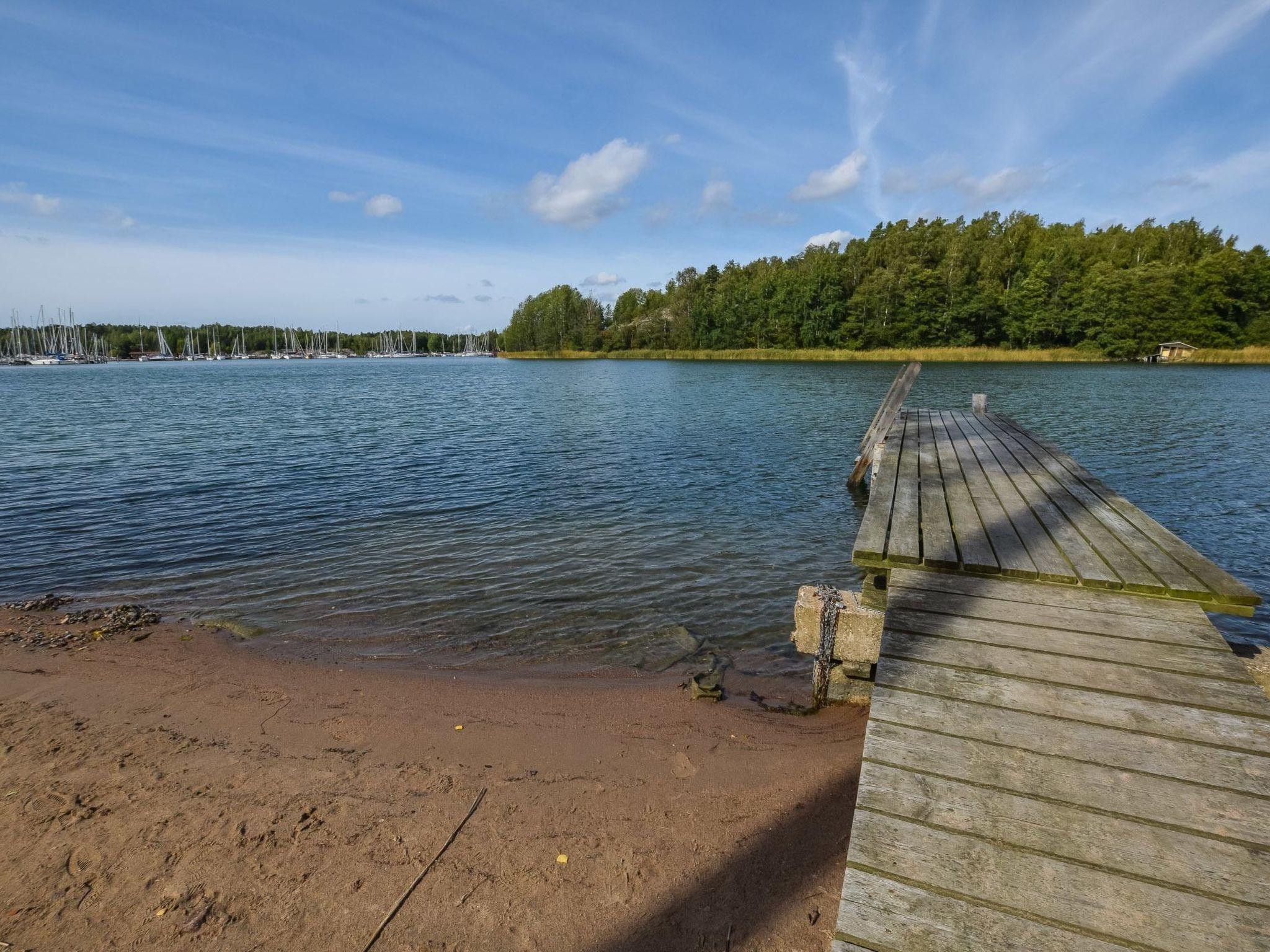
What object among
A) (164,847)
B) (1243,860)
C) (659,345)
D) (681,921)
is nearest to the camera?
(1243,860)

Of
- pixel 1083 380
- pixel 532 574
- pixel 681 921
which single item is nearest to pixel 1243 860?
pixel 681 921

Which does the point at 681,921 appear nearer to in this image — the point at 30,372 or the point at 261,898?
the point at 261,898

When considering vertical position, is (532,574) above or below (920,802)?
below

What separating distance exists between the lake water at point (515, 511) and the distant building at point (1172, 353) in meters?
34.1

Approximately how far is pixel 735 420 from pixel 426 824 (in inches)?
934

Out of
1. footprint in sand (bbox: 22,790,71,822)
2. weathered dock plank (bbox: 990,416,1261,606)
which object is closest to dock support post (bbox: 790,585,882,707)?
weathered dock plank (bbox: 990,416,1261,606)

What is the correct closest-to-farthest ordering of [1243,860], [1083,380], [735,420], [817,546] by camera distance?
[1243,860], [817,546], [735,420], [1083,380]

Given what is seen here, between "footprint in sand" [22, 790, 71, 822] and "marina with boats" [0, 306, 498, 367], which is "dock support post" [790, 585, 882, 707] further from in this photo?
"marina with boats" [0, 306, 498, 367]

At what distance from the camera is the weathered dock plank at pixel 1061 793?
6.77 feet

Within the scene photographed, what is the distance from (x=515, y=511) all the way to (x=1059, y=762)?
10648mm

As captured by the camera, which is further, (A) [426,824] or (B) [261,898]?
(A) [426,824]

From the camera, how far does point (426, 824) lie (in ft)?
12.7

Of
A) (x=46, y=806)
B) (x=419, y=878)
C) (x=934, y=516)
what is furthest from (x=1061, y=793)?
(x=46, y=806)

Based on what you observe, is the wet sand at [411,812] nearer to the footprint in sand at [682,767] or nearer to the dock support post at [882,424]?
the footprint in sand at [682,767]
